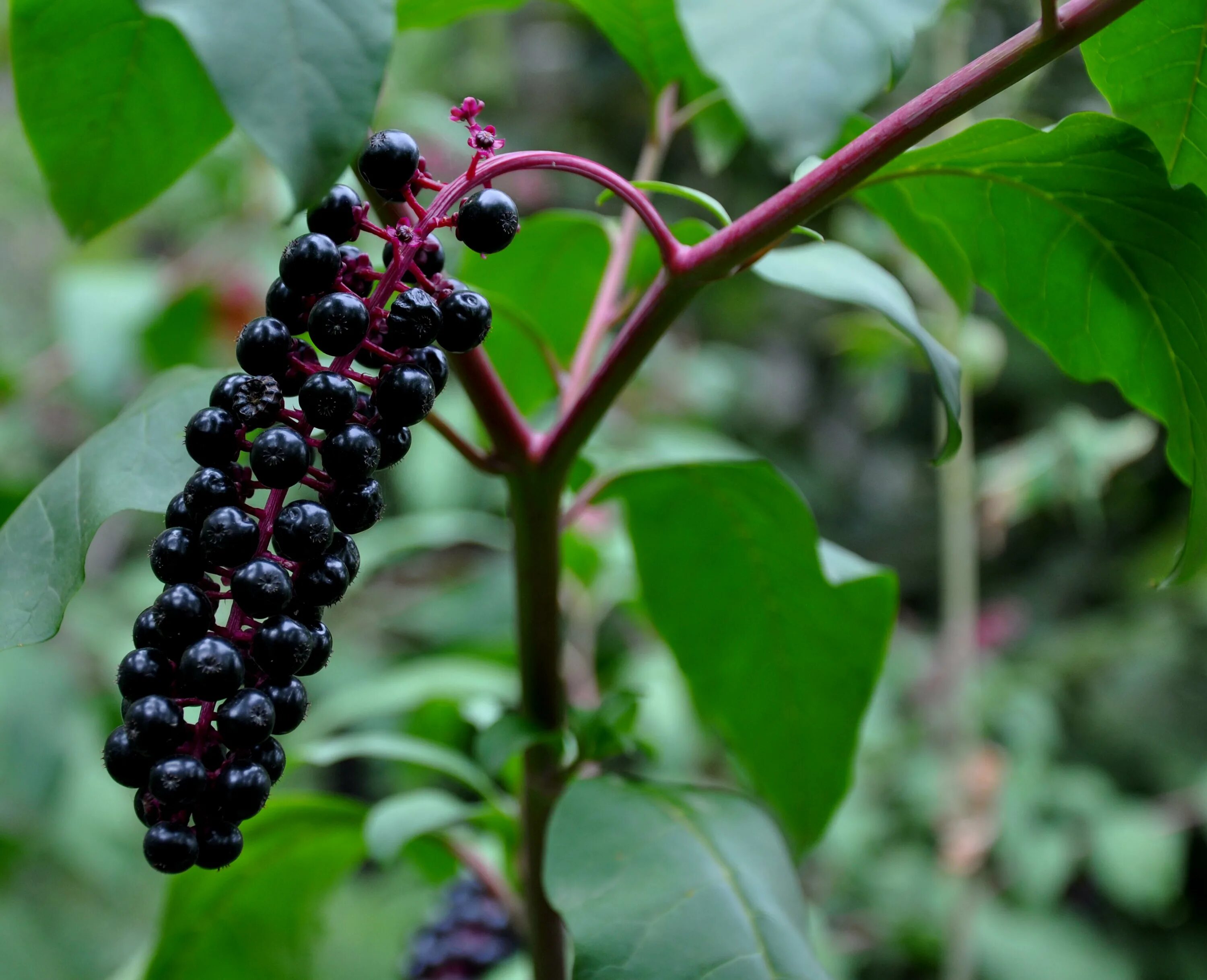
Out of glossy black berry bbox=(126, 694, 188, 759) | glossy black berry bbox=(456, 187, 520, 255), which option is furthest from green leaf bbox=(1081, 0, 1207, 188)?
glossy black berry bbox=(126, 694, 188, 759)

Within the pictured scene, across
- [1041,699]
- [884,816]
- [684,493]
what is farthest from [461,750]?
[1041,699]

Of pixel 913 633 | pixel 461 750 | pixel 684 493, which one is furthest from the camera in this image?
pixel 913 633

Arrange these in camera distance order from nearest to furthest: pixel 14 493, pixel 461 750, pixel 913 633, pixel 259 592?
pixel 259 592 → pixel 14 493 → pixel 461 750 → pixel 913 633

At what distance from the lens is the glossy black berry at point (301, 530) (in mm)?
400

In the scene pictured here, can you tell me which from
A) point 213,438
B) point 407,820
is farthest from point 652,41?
point 407,820

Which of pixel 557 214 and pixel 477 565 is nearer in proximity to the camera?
pixel 557 214

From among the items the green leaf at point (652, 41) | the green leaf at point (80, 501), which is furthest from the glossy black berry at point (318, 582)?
the green leaf at point (652, 41)

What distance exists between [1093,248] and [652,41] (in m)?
0.33

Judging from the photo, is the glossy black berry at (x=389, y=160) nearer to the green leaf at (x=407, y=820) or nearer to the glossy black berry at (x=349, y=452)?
the glossy black berry at (x=349, y=452)

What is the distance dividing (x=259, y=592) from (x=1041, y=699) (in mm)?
1732

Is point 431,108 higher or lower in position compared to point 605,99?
higher

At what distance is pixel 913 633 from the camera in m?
2.40

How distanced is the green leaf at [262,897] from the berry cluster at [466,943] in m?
0.21

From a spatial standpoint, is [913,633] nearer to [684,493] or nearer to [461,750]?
[461,750]
